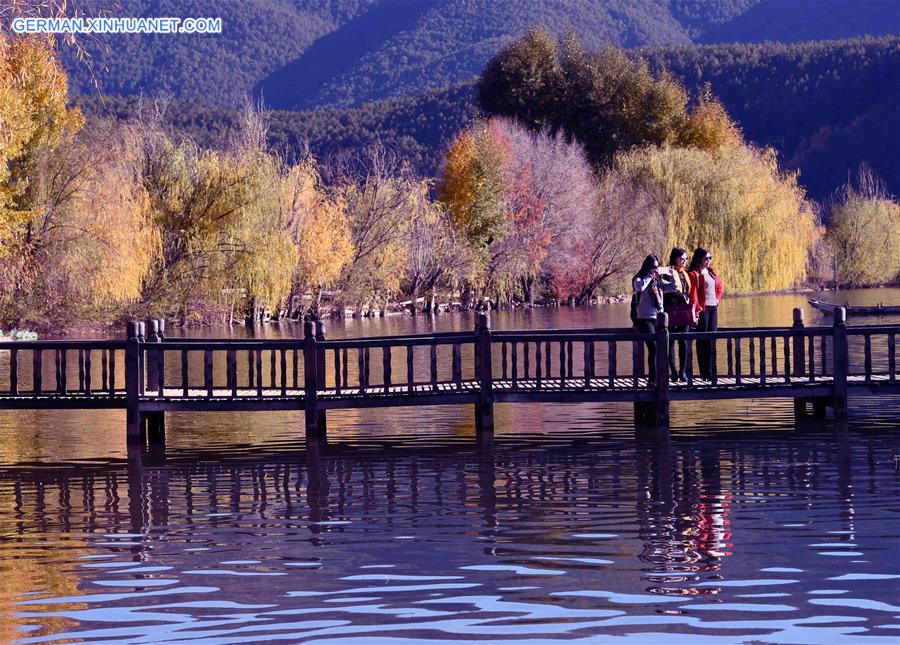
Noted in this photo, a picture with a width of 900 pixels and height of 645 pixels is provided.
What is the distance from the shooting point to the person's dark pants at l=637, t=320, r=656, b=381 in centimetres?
1883

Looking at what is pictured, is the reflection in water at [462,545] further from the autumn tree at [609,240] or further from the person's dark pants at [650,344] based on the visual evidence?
the autumn tree at [609,240]

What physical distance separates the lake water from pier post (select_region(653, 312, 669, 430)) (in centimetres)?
43

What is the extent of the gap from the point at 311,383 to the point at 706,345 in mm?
5397

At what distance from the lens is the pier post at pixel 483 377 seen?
60.3ft

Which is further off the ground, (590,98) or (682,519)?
(590,98)

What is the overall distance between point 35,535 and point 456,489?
13.9ft

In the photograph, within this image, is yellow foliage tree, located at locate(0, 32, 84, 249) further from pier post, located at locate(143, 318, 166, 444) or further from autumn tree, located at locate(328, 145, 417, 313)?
autumn tree, located at locate(328, 145, 417, 313)

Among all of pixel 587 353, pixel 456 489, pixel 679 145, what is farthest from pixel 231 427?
pixel 679 145

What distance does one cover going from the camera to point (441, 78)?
191875 mm

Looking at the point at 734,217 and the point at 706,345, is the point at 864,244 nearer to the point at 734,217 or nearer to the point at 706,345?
the point at 734,217

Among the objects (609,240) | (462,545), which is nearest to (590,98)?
(609,240)

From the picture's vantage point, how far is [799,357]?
19.5 meters

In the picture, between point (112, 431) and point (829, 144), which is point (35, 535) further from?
point (829, 144)

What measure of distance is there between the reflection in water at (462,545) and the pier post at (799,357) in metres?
1.96
